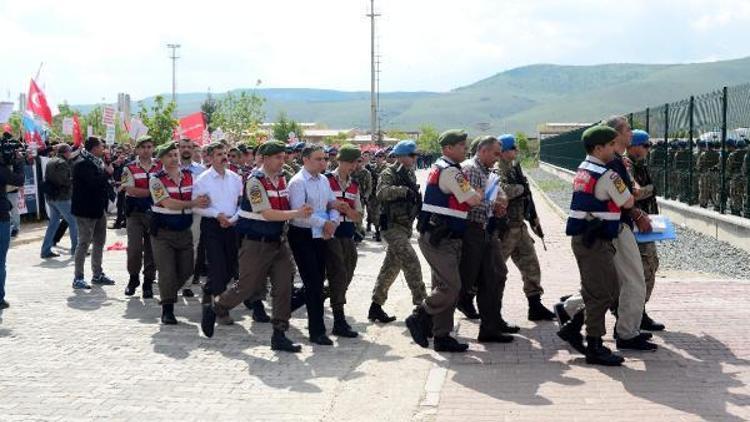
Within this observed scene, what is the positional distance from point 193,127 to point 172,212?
11.9 metres

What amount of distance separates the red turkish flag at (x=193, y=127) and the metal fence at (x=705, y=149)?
1024cm

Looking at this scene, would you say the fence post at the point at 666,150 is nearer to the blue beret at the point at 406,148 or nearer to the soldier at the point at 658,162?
the soldier at the point at 658,162

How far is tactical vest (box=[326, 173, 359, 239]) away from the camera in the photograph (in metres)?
8.48

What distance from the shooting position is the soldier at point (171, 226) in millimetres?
9039

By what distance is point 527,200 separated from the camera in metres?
8.88

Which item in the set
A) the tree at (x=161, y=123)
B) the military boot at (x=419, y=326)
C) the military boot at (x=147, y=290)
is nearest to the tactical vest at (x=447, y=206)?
the military boot at (x=419, y=326)

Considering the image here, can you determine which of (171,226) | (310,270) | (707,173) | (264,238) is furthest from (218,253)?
(707,173)

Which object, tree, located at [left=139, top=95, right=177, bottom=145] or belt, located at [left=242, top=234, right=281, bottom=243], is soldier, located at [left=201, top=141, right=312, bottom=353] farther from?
tree, located at [left=139, top=95, right=177, bottom=145]

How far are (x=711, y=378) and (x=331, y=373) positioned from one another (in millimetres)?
2825

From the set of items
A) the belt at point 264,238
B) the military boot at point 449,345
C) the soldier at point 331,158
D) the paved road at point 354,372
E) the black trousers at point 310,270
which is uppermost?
the soldier at point 331,158

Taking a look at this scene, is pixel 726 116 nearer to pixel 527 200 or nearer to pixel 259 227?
pixel 527 200

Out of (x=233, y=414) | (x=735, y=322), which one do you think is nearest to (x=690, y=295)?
(x=735, y=322)

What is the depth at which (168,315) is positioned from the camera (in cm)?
909

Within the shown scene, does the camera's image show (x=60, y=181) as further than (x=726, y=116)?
No
